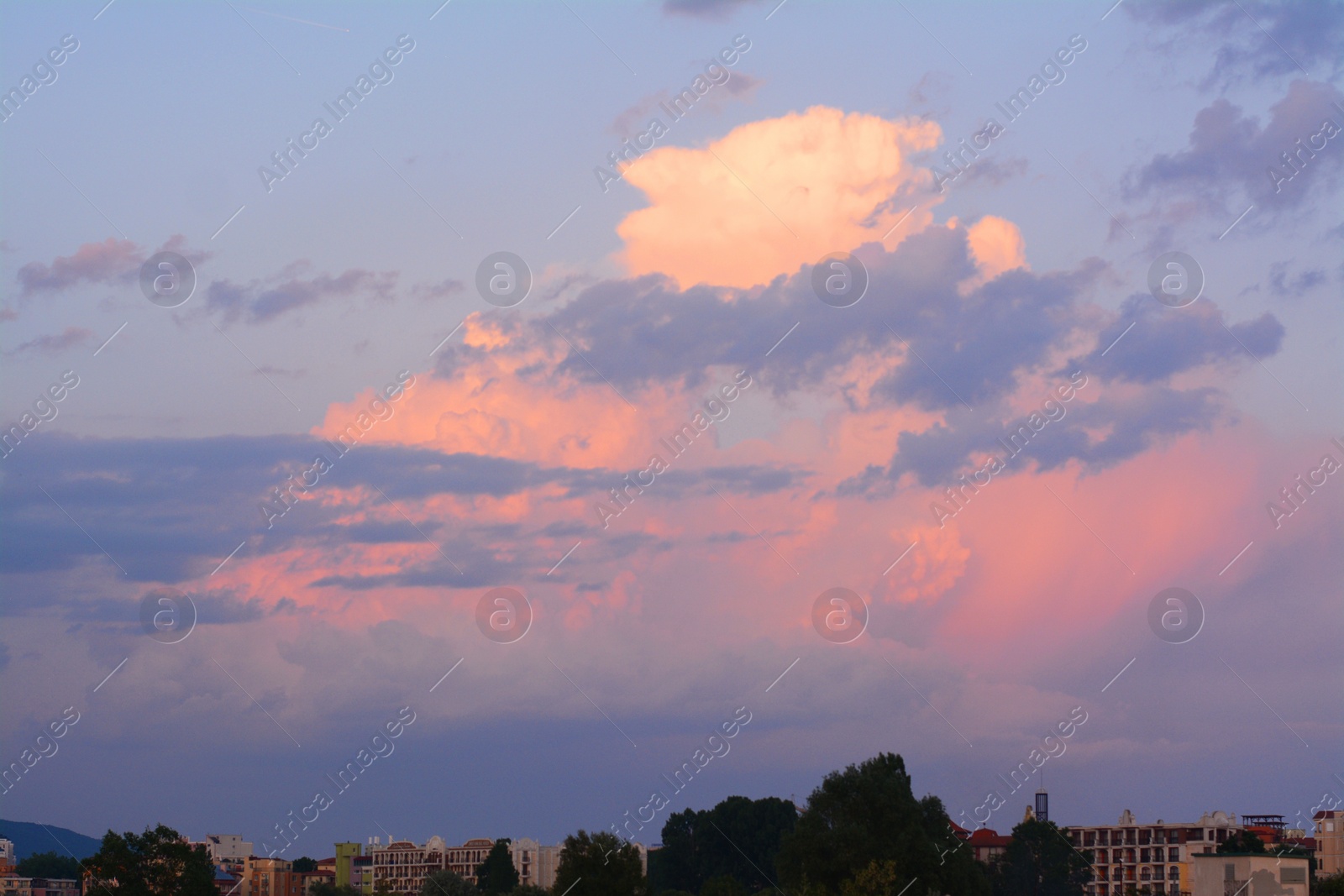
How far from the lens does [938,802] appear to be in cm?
8325

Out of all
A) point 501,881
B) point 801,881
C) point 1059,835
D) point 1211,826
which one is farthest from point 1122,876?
point 801,881

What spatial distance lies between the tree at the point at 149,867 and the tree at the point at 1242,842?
8841 cm

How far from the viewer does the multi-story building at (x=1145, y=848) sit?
146 m

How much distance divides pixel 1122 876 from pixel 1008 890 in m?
35.3

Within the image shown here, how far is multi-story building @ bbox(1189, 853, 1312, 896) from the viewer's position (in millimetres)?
77250

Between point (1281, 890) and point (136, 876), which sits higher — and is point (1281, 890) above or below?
below

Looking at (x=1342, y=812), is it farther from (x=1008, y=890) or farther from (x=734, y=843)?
(x=734, y=843)

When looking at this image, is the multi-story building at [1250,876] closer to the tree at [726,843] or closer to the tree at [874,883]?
the tree at [874,883]

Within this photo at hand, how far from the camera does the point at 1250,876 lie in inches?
3086

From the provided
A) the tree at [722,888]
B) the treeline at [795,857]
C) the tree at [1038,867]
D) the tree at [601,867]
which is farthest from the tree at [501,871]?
the tree at [601,867]

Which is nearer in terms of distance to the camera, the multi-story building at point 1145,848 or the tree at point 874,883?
the tree at point 874,883

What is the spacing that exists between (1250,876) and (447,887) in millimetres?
62115

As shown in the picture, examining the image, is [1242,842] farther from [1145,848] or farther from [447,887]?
[447,887]

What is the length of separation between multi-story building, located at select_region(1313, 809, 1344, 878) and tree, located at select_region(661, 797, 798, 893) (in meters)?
48.0
